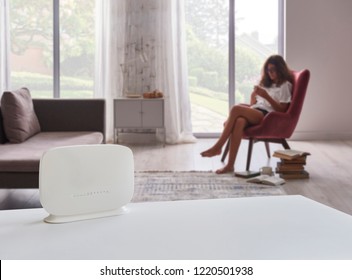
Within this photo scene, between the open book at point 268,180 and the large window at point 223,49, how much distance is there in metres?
3.00

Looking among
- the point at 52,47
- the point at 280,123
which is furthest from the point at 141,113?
the point at 280,123

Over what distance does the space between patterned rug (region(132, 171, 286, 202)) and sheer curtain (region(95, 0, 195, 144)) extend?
Answer: 222 cm

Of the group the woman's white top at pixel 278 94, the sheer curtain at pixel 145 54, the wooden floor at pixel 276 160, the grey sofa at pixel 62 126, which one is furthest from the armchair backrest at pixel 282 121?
the sheer curtain at pixel 145 54

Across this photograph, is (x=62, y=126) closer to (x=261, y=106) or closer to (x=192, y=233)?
(x=261, y=106)

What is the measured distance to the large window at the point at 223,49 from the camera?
770 cm

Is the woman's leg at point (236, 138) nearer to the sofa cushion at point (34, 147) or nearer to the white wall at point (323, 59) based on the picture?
the sofa cushion at point (34, 147)

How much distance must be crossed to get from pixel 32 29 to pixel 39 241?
725 centimetres

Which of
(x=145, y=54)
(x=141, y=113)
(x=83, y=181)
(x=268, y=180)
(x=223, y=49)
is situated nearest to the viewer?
(x=83, y=181)

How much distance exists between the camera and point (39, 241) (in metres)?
0.89

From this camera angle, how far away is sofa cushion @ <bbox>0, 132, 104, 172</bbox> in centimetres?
375

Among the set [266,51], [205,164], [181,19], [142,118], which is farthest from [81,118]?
[266,51]

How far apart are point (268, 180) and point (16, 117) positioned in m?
1.95

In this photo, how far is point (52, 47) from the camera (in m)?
7.81
